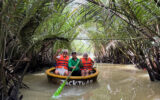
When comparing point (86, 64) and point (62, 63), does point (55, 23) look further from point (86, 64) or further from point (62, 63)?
point (86, 64)

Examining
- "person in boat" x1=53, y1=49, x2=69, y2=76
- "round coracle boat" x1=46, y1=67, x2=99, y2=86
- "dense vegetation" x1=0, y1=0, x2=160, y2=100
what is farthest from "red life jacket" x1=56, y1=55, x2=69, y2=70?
"dense vegetation" x1=0, y1=0, x2=160, y2=100

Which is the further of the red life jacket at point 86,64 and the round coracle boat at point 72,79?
the red life jacket at point 86,64

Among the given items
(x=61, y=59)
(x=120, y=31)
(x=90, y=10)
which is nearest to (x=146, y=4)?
(x=90, y=10)

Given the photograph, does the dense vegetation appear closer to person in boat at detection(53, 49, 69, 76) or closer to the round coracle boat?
person in boat at detection(53, 49, 69, 76)

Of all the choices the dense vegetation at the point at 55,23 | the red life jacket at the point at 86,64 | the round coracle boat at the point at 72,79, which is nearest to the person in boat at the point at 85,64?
the red life jacket at the point at 86,64

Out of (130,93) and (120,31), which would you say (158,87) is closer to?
(130,93)

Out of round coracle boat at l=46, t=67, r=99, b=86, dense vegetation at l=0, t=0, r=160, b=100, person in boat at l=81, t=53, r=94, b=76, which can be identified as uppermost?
dense vegetation at l=0, t=0, r=160, b=100

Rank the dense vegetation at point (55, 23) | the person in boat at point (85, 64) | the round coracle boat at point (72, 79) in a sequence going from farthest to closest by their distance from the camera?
the person in boat at point (85, 64) < the round coracle boat at point (72, 79) < the dense vegetation at point (55, 23)

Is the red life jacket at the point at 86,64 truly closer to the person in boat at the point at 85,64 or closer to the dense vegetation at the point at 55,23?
the person in boat at the point at 85,64

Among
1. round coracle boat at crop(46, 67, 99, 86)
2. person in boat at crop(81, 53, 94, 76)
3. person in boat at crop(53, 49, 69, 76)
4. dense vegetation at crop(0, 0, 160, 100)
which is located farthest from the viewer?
person in boat at crop(81, 53, 94, 76)

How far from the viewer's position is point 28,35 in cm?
309

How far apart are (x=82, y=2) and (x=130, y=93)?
289cm

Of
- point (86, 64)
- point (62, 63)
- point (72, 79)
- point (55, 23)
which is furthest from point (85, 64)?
point (55, 23)

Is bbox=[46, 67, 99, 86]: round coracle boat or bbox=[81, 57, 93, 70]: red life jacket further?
bbox=[81, 57, 93, 70]: red life jacket
